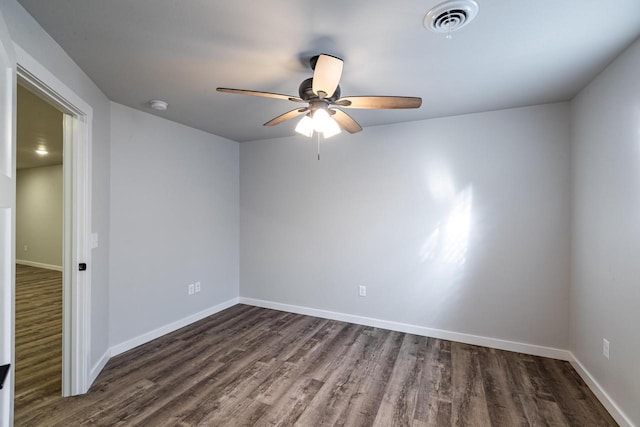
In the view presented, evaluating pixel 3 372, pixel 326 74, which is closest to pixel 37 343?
pixel 3 372

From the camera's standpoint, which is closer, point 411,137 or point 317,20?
point 317,20

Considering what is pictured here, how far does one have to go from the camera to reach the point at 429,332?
3191 mm

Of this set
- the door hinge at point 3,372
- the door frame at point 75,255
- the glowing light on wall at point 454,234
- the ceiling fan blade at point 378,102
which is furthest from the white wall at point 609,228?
the door frame at point 75,255

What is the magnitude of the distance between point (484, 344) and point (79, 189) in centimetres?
379

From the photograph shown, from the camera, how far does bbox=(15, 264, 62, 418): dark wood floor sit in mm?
2160

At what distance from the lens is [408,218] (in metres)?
3.27

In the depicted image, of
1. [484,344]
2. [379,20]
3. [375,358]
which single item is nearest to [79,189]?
[379,20]

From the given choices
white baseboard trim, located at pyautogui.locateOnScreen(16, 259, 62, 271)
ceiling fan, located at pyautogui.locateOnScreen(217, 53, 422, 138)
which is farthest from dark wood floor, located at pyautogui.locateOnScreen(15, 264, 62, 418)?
ceiling fan, located at pyautogui.locateOnScreen(217, 53, 422, 138)

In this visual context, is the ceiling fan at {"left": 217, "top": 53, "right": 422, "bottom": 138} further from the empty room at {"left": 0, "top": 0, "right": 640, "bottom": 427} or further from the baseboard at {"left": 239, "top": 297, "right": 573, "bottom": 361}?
the baseboard at {"left": 239, "top": 297, "right": 573, "bottom": 361}

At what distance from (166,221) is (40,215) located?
5.77m

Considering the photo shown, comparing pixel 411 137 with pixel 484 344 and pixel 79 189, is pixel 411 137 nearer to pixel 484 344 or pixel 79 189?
pixel 484 344

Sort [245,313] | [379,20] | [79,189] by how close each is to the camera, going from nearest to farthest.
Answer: [379,20] → [79,189] → [245,313]

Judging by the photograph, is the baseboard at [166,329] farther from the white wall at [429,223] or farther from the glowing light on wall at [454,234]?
the glowing light on wall at [454,234]

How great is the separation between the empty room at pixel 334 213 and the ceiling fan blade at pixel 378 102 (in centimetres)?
2
